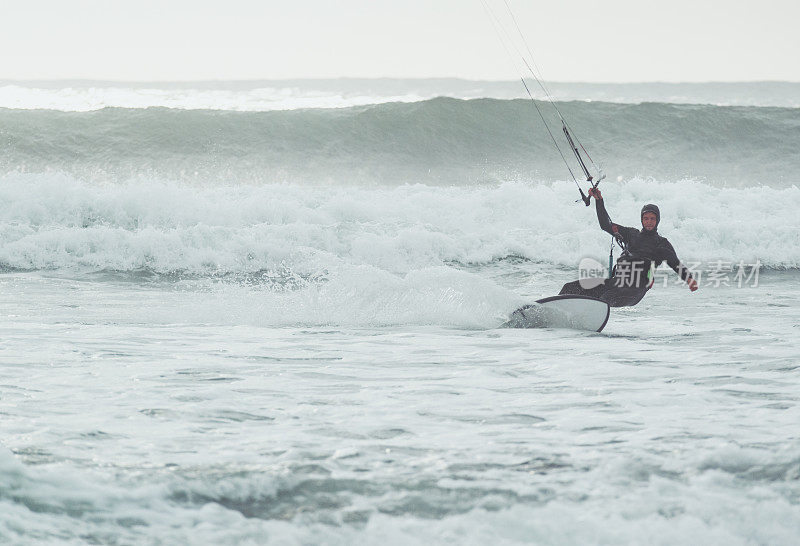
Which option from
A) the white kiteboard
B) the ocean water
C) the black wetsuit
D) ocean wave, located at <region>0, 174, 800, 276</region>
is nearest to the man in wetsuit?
the black wetsuit

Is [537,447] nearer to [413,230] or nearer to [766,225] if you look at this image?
[413,230]

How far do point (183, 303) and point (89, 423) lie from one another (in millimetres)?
5345

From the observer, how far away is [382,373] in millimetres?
6461

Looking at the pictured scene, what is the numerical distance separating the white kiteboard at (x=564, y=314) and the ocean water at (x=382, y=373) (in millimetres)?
211

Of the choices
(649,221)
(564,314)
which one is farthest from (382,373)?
(649,221)

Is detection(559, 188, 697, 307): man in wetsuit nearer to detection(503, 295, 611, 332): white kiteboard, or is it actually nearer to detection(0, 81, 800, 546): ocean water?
detection(503, 295, 611, 332): white kiteboard

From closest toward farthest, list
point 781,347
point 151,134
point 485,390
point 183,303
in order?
point 485,390, point 781,347, point 183,303, point 151,134

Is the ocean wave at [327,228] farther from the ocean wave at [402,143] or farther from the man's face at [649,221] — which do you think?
the ocean wave at [402,143]

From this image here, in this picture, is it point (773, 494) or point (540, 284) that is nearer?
point (773, 494)

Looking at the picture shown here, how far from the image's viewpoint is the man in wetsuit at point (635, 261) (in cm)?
884

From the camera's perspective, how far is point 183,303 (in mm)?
10188

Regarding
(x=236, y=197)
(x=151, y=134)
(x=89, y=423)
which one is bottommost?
(x=89, y=423)

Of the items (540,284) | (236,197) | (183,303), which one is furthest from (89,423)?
(236,197)

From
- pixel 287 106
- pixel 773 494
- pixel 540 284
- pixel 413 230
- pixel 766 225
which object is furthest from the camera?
pixel 287 106
